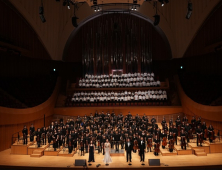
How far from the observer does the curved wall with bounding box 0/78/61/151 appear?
8.94 m

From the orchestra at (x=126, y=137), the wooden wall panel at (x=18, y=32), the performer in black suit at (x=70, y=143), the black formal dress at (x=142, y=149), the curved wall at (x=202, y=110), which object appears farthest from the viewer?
the wooden wall panel at (x=18, y=32)

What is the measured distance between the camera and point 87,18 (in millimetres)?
15531

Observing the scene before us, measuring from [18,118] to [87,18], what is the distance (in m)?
8.25

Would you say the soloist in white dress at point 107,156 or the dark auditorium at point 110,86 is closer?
the soloist in white dress at point 107,156

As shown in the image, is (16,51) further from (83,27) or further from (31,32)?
(83,27)

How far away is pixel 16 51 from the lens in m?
11.2

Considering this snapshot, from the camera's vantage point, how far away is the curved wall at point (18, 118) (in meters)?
8.94

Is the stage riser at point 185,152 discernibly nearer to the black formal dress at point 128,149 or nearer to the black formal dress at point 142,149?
the black formal dress at point 142,149

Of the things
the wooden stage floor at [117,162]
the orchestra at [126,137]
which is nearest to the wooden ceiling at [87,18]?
the orchestra at [126,137]

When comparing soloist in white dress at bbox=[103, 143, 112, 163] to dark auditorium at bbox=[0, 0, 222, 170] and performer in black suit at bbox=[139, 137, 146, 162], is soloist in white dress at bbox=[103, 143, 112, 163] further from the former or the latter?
performer in black suit at bbox=[139, 137, 146, 162]

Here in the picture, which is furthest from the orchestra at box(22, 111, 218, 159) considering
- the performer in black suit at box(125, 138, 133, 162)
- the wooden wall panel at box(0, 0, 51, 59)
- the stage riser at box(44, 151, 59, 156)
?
the wooden wall panel at box(0, 0, 51, 59)

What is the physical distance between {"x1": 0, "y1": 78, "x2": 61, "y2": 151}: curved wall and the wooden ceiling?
392cm

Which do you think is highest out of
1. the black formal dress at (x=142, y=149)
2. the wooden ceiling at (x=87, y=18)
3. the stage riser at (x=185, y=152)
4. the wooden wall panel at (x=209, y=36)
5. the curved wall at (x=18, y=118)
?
the wooden ceiling at (x=87, y=18)

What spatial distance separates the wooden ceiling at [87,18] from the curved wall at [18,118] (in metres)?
3.92
